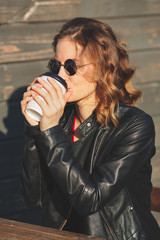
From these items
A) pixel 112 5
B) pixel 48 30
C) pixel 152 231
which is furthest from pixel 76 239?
pixel 112 5

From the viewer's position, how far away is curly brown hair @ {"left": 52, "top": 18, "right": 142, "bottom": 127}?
188 cm

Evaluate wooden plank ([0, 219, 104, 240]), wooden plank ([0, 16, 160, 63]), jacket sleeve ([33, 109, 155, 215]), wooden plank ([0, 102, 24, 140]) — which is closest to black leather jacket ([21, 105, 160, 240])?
jacket sleeve ([33, 109, 155, 215])

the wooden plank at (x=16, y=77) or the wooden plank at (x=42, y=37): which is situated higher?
the wooden plank at (x=42, y=37)

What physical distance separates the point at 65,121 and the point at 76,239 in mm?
937

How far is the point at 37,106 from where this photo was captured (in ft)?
5.29

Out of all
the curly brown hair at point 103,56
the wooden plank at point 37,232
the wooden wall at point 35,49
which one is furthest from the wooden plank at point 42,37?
the wooden plank at point 37,232

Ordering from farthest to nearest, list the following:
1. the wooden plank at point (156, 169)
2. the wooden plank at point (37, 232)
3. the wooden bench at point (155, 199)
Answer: the wooden plank at point (156, 169)
the wooden bench at point (155, 199)
the wooden plank at point (37, 232)

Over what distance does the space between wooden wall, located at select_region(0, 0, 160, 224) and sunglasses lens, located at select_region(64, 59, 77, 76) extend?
93cm

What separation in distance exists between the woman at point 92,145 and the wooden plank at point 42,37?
782 mm

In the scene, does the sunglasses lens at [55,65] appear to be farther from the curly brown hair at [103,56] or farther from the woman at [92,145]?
the curly brown hair at [103,56]

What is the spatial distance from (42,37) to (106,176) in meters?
1.43

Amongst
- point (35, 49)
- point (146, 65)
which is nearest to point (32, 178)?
point (35, 49)

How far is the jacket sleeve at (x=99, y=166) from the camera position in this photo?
161 centimetres

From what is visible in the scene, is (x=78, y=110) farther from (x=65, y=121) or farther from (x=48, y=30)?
(x=48, y=30)
